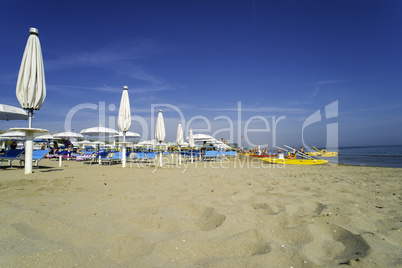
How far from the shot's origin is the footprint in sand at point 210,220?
2.25 m

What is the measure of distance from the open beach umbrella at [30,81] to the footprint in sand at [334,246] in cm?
626

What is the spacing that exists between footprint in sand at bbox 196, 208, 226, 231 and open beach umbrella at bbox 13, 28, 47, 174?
5117 millimetres

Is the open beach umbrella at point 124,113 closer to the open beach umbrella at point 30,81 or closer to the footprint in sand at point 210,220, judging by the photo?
the open beach umbrella at point 30,81

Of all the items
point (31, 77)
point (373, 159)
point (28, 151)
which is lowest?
point (373, 159)

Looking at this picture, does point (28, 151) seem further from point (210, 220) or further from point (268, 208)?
point (268, 208)

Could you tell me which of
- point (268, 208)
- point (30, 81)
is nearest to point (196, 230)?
point (268, 208)

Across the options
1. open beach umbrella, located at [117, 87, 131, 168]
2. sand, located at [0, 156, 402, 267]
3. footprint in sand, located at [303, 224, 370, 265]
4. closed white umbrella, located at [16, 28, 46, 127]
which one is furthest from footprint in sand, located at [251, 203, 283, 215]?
open beach umbrella, located at [117, 87, 131, 168]

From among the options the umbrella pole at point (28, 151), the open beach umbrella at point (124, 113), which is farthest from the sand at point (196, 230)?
the open beach umbrella at point (124, 113)

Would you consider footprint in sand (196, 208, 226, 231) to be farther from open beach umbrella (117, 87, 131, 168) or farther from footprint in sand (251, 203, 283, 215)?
open beach umbrella (117, 87, 131, 168)

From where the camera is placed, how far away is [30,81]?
543 centimetres

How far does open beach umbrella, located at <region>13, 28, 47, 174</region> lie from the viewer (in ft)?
17.6

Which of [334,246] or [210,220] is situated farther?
[210,220]

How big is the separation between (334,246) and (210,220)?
3.96 feet

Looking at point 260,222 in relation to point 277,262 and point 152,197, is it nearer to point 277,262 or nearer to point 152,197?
point 277,262
